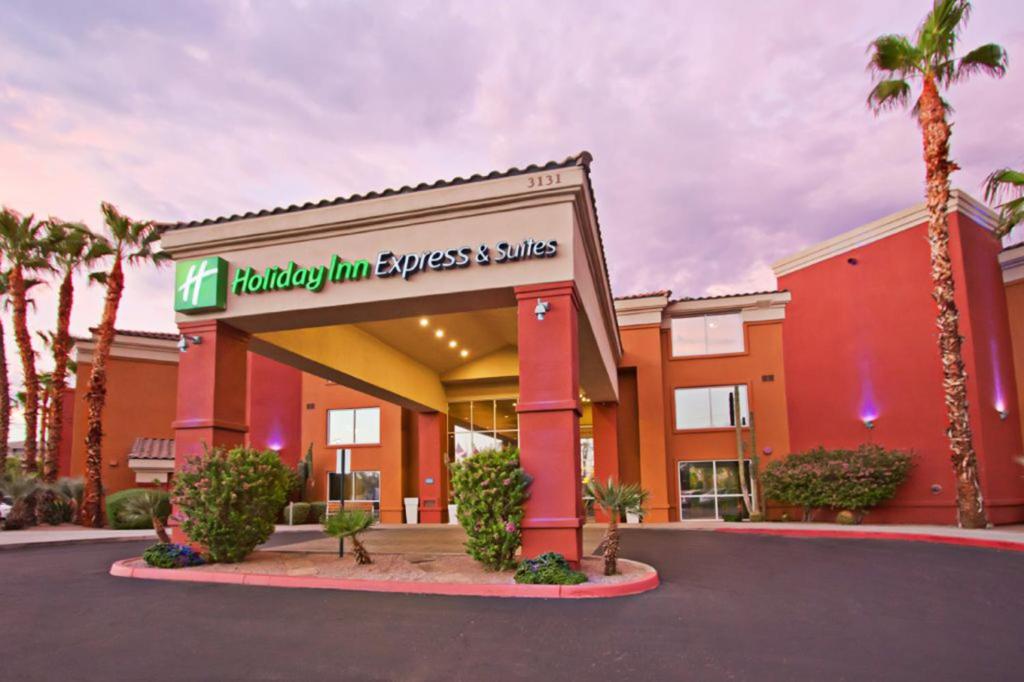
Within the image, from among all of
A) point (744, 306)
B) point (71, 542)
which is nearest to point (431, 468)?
point (71, 542)

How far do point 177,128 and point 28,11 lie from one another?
4.22 meters

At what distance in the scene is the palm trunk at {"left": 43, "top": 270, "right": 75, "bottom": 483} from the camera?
24141 mm

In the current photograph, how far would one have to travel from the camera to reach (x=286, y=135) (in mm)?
17812

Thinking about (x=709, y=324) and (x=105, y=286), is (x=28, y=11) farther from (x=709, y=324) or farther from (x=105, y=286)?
(x=709, y=324)

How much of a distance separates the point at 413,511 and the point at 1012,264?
21.4 meters

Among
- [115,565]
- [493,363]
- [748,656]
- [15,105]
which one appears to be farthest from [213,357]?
[493,363]

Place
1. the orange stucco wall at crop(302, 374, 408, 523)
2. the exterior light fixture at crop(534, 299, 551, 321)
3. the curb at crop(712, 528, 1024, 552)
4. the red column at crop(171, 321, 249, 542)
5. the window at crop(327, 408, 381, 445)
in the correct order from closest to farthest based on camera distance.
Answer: the exterior light fixture at crop(534, 299, 551, 321) < the red column at crop(171, 321, 249, 542) < the curb at crop(712, 528, 1024, 552) < the orange stucco wall at crop(302, 374, 408, 523) < the window at crop(327, 408, 381, 445)

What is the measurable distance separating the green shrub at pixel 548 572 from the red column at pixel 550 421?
17.2 inches

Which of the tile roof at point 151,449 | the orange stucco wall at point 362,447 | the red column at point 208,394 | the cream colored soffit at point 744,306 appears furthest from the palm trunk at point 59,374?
the cream colored soffit at point 744,306

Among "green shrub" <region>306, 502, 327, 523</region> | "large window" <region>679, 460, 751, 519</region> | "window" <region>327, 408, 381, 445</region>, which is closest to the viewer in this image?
"large window" <region>679, 460, 751, 519</region>

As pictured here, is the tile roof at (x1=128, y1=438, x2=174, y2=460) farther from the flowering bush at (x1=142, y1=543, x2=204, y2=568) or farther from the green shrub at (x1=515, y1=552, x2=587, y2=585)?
the green shrub at (x1=515, y1=552, x2=587, y2=585)

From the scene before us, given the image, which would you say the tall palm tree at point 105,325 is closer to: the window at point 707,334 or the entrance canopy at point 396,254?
the entrance canopy at point 396,254

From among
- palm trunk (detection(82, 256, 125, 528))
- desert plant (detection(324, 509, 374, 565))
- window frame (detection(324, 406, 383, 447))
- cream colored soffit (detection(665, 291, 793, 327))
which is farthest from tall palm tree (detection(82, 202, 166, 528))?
cream colored soffit (detection(665, 291, 793, 327))

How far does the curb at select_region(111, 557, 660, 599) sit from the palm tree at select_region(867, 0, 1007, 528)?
41.0 ft
